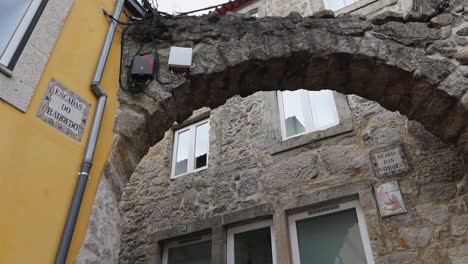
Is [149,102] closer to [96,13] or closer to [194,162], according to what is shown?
[96,13]

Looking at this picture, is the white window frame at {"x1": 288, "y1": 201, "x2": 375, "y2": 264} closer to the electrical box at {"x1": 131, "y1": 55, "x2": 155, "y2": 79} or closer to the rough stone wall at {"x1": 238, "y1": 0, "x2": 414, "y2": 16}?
the electrical box at {"x1": 131, "y1": 55, "x2": 155, "y2": 79}

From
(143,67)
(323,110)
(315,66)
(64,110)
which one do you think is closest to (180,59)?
(143,67)

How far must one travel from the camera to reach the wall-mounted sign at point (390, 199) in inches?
153

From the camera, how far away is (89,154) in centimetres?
233

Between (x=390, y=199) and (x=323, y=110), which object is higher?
→ (x=323, y=110)

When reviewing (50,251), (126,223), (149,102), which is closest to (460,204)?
(149,102)

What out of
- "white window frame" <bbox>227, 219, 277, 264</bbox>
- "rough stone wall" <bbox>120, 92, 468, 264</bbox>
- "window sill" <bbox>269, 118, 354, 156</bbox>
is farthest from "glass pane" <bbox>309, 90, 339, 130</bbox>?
"white window frame" <bbox>227, 219, 277, 264</bbox>

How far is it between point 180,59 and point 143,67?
11.2 inches

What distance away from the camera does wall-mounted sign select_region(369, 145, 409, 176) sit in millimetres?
4080

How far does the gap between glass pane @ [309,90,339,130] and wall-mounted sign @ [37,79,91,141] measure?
325 cm

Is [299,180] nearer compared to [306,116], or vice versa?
[299,180]

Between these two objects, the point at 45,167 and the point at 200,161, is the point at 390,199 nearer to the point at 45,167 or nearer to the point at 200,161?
the point at 200,161

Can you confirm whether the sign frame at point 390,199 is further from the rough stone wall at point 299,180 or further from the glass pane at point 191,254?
the glass pane at point 191,254

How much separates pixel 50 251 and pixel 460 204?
343cm
